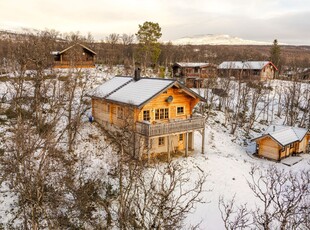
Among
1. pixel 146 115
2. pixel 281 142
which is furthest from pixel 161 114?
pixel 281 142

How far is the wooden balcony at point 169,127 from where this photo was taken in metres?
22.7

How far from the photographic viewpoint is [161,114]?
2553 cm

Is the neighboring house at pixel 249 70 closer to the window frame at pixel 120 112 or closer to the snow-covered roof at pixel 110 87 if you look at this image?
the snow-covered roof at pixel 110 87

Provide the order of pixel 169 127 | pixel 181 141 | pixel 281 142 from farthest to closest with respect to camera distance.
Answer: pixel 281 142
pixel 181 141
pixel 169 127

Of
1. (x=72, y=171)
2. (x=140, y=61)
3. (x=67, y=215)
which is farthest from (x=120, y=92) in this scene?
(x=140, y=61)

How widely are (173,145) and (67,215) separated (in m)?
12.4

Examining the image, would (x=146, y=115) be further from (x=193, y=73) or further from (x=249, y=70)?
(x=249, y=70)

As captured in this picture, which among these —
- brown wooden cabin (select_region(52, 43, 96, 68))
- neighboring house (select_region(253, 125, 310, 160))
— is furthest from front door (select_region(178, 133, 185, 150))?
brown wooden cabin (select_region(52, 43, 96, 68))

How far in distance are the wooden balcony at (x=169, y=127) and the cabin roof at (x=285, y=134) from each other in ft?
30.5

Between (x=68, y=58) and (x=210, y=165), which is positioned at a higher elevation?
(x=68, y=58)

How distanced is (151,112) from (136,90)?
240 cm

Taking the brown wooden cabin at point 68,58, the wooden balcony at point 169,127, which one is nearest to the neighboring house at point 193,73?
the brown wooden cabin at point 68,58

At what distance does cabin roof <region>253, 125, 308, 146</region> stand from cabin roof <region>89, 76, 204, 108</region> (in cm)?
1037

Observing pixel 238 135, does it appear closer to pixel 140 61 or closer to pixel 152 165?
pixel 152 165
